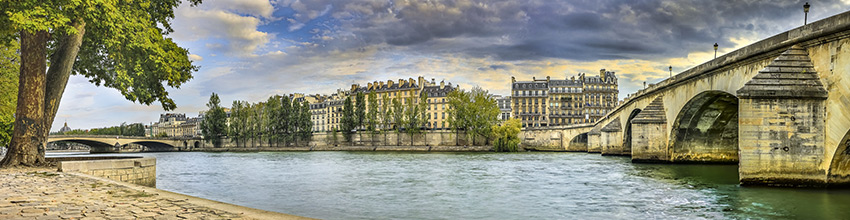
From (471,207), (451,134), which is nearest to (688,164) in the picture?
(471,207)

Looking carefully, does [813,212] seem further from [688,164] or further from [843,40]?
[688,164]

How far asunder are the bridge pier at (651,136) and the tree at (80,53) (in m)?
23.7

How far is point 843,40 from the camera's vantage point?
13797 mm

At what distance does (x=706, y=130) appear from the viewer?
94.3 feet

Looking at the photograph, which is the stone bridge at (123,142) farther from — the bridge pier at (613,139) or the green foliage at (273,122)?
the bridge pier at (613,139)

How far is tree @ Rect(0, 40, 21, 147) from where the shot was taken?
67.1 feet

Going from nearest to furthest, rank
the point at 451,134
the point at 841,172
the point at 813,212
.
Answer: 1. the point at 813,212
2. the point at 841,172
3. the point at 451,134

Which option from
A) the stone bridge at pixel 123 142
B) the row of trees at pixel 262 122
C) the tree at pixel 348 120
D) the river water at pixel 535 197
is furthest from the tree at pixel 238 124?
the river water at pixel 535 197

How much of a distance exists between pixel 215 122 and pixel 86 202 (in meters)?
90.3

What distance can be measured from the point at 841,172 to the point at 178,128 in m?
170

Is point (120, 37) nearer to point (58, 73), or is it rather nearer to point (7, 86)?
point (58, 73)

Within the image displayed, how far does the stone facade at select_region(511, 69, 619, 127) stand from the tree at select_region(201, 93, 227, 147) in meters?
52.9

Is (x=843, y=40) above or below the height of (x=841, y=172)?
above

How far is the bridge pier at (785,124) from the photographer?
48.5ft
